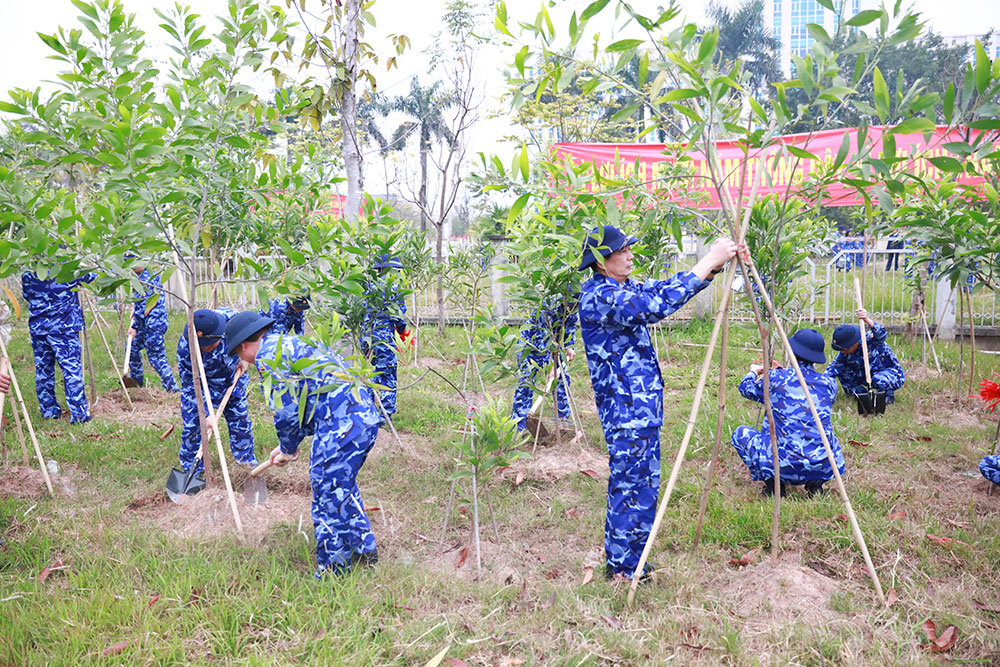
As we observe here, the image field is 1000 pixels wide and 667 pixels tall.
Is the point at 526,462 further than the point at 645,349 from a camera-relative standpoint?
Yes

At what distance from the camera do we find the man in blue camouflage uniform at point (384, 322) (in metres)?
5.22

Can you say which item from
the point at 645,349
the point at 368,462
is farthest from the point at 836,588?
the point at 368,462

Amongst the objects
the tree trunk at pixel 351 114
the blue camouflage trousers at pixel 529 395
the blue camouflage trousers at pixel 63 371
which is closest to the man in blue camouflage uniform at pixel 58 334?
the blue camouflage trousers at pixel 63 371

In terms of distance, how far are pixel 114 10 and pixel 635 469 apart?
11.7ft

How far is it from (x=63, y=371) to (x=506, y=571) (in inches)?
202

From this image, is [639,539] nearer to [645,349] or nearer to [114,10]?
[645,349]

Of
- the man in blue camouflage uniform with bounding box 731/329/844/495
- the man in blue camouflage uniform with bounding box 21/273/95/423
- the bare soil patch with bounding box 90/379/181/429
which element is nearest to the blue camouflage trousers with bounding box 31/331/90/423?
the man in blue camouflage uniform with bounding box 21/273/95/423

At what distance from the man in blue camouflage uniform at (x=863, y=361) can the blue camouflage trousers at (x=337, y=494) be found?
4404 mm

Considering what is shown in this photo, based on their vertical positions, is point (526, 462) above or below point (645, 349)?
below

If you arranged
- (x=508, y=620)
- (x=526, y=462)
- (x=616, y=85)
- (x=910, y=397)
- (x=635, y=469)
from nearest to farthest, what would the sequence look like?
1. (x=616, y=85)
2. (x=508, y=620)
3. (x=635, y=469)
4. (x=526, y=462)
5. (x=910, y=397)

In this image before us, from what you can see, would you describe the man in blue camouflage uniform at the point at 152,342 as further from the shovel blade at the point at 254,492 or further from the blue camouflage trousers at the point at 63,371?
the shovel blade at the point at 254,492

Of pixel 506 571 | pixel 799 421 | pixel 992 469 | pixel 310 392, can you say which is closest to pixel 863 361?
pixel 992 469

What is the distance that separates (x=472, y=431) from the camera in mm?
3398

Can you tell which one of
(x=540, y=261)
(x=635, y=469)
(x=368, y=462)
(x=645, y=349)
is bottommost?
(x=368, y=462)
